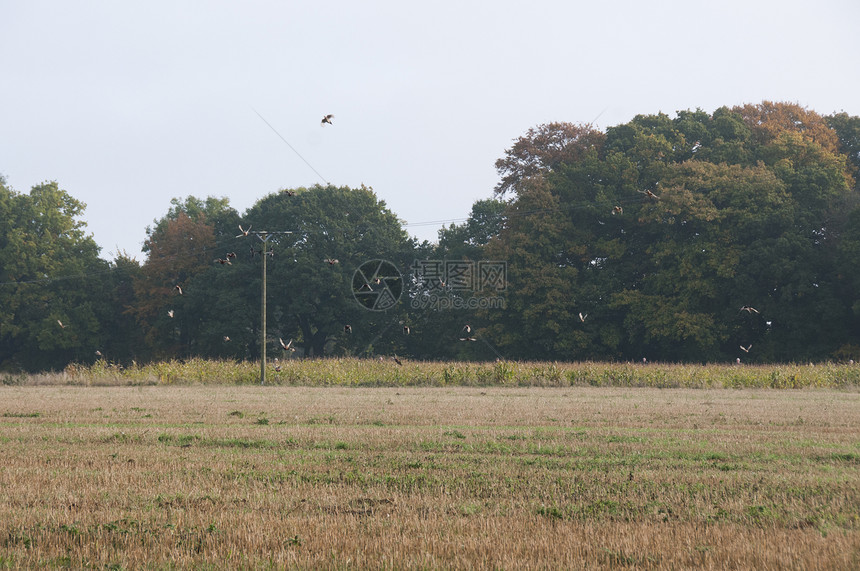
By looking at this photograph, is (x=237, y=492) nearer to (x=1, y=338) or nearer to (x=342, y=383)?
(x=342, y=383)

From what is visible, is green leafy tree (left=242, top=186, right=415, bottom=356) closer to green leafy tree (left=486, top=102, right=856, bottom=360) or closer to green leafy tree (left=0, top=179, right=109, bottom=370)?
green leafy tree (left=486, top=102, right=856, bottom=360)

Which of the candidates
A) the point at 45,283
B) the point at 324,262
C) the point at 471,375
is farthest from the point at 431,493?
the point at 45,283

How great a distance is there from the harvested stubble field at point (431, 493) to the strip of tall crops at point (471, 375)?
51.0 feet

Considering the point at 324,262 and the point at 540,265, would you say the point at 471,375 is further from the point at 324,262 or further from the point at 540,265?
the point at 324,262

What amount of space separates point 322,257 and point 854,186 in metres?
39.5

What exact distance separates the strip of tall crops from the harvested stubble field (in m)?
15.5

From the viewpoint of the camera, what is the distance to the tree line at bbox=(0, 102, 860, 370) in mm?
46875

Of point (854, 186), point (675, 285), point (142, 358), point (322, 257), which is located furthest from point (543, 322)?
point (142, 358)

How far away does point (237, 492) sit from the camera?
842cm

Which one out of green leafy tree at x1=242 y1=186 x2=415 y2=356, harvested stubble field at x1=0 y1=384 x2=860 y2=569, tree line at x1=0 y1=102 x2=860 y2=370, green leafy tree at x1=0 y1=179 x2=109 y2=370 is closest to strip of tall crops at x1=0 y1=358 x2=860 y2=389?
tree line at x1=0 y1=102 x2=860 y2=370

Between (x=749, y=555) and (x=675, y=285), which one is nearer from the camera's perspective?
(x=749, y=555)

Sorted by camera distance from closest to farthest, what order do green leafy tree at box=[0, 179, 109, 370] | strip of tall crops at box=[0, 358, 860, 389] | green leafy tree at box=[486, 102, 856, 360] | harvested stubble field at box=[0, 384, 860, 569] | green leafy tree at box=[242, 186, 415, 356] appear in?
harvested stubble field at box=[0, 384, 860, 569], strip of tall crops at box=[0, 358, 860, 389], green leafy tree at box=[486, 102, 856, 360], green leafy tree at box=[242, 186, 415, 356], green leafy tree at box=[0, 179, 109, 370]

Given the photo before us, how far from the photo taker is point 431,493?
27.6 feet

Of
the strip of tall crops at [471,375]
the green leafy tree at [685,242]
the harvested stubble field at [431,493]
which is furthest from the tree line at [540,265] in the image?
the harvested stubble field at [431,493]
